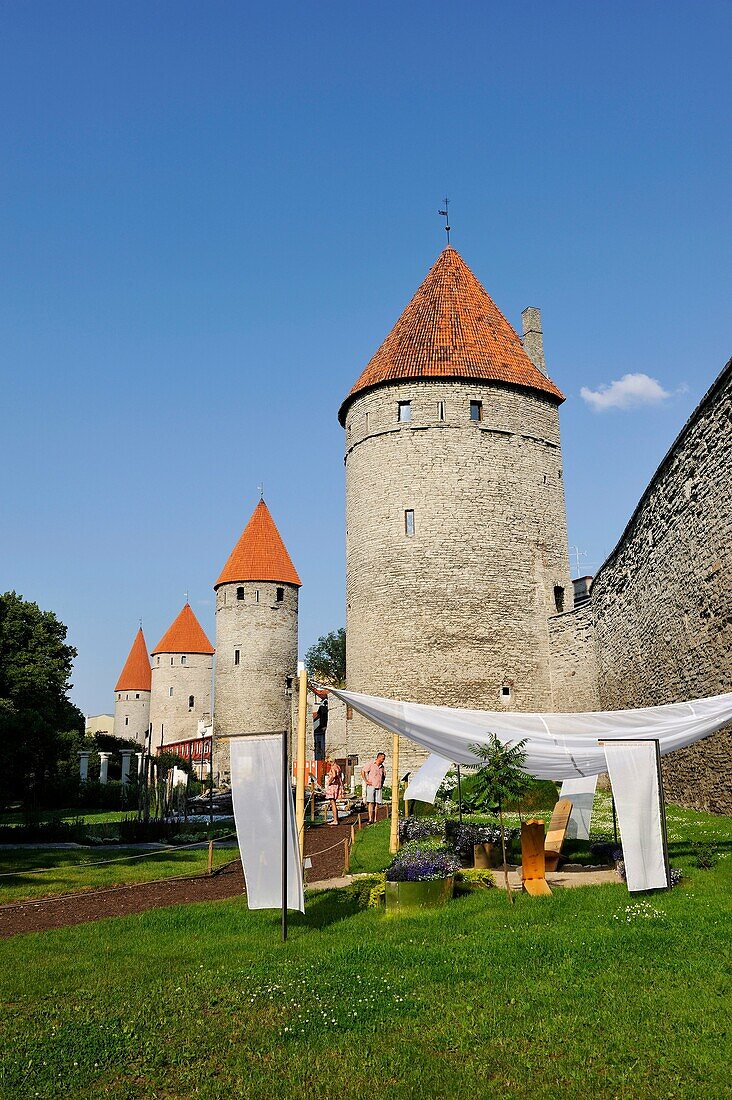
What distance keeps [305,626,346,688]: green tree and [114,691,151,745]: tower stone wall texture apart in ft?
53.2

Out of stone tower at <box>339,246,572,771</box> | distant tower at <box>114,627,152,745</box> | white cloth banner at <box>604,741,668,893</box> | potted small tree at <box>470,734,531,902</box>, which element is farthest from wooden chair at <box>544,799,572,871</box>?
distant tower at <box>114,627,152,745</box>

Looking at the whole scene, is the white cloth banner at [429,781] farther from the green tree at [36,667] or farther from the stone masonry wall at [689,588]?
the green tree at [36,667]

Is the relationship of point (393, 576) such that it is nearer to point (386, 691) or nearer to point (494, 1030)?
point (386, 691)

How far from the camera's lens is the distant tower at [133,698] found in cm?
A: 6956

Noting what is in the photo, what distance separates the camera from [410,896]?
7961mm

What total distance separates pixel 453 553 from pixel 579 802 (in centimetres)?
1381

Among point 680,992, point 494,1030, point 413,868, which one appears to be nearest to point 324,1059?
point 494,1030

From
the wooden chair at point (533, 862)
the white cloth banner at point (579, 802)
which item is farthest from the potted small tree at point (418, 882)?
the white cloth banner at point (579, 802)

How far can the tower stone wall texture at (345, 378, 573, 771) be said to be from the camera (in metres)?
25.1

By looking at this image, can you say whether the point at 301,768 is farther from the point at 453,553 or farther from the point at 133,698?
the point at 133,698

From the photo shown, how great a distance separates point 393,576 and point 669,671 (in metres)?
11.2

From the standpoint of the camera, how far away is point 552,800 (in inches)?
738

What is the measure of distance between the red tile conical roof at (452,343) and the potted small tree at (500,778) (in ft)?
62.4

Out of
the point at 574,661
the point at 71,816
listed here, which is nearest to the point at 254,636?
the point at 71,816
